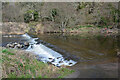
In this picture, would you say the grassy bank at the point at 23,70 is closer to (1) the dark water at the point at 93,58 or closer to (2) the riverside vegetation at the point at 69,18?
(1) the dark water at the point at 93,58

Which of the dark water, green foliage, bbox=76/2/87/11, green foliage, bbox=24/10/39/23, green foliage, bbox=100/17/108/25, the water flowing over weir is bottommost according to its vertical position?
the water flowing over weir

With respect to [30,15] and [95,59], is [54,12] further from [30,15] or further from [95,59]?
[95,59]

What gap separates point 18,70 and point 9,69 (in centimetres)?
40

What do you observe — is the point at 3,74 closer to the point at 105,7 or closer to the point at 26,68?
the point at 26,68

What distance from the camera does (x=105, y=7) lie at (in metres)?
27.3

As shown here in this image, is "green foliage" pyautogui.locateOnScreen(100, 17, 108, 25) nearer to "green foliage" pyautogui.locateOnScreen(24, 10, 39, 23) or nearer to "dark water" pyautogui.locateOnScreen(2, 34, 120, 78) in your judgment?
"dark water" pyautogui.locateOnScreen(2, 34, 120, 78)

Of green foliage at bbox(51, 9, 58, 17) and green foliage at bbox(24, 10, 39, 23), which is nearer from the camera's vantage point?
green foliage at bbox(51, 9, 58, 17)

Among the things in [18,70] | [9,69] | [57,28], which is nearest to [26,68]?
[18,70]

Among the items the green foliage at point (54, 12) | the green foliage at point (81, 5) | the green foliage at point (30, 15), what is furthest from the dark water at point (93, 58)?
the green foliage at point (30, 15)

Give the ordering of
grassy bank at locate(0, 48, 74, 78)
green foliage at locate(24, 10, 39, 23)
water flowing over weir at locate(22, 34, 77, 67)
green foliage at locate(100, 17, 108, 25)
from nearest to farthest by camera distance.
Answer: grassy bank at locate(0, 48, 74, 78), water flowing over weir at locate(22, 34, 77, 67), green foliage at locate(100, 17, 108, 25), green foliage at locate(24, 10, 39, 23)

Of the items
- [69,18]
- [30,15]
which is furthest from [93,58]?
[30,15]

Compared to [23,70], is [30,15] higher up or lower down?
higher up

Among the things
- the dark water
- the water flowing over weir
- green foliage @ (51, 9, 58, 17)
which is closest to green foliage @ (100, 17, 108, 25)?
green foliage @ (51, 9, 58, 17)

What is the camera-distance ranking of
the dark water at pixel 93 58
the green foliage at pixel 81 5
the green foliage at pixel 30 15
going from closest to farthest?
the dark water at pixel 93 58, the green foliage at pixel 81 5, the green foliage at pixel 30 15
